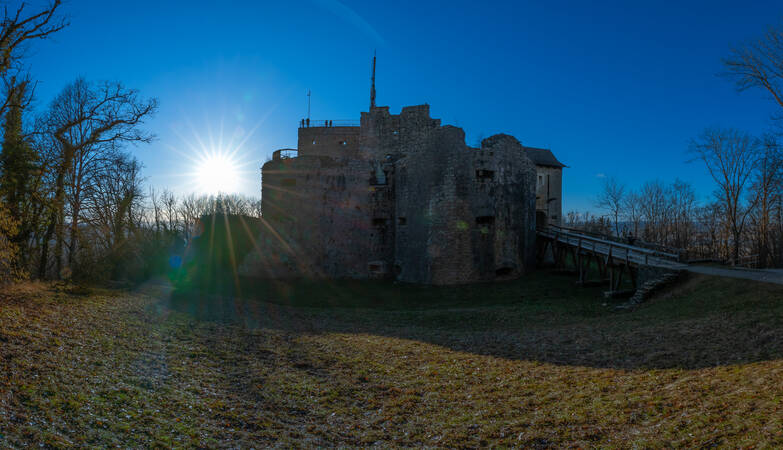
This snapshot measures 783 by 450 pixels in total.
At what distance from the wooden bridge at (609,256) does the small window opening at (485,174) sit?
4.44m

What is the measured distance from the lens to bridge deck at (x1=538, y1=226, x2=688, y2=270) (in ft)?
48.9

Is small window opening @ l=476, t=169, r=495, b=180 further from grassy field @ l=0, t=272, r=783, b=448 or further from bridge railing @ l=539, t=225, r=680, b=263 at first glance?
grassy field @ l=0, t=272, r=783, b=448

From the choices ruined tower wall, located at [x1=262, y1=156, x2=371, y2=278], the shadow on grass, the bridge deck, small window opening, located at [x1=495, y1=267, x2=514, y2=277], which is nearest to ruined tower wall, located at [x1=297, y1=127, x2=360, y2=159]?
ruined tower wall, located at [x1=262, y1=156, x2=371, y2=278]

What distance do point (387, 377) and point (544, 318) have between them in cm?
750

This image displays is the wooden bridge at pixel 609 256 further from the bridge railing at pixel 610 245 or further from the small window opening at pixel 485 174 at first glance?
the small window opening at pixel 485 174

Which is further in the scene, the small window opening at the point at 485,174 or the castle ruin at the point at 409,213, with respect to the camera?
the small window opening at the point at 485,174

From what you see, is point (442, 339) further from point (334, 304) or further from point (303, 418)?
point (334, 304)

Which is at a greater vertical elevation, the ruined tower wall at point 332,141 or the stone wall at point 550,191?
the ruined tower wall at point 332,141

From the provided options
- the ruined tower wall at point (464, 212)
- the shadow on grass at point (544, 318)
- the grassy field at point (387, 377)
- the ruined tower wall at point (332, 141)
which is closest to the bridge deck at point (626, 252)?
the shadow on grass at point (544, 318)

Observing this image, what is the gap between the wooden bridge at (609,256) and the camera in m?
15.1

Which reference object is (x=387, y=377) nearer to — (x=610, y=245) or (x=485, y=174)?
(x=610, y=245)

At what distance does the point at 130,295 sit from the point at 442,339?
9745mm

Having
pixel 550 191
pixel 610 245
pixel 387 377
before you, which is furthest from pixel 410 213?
pixel 550 191

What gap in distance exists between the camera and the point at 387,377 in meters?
7.58
